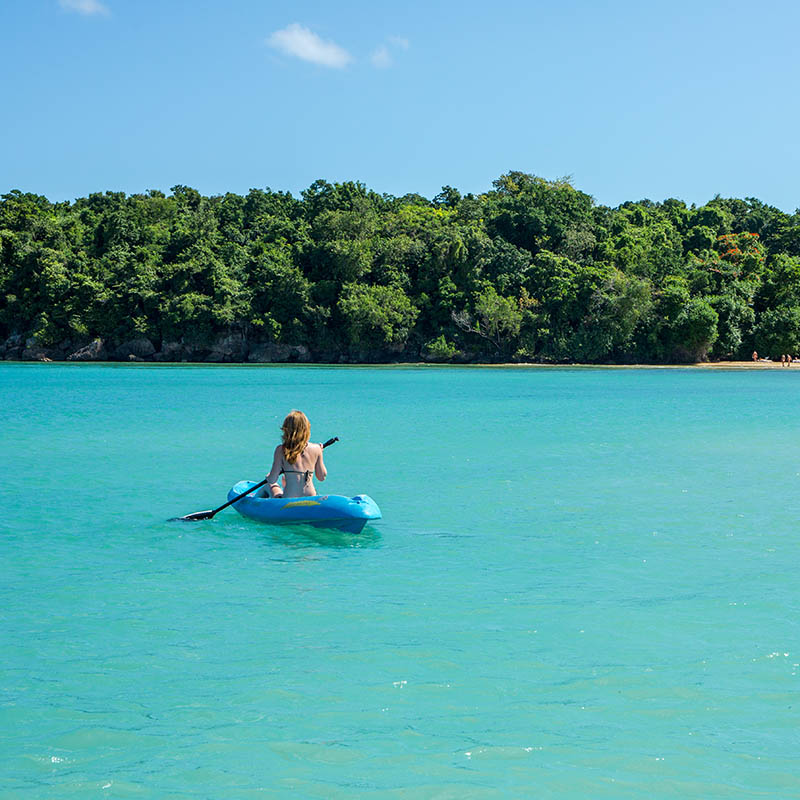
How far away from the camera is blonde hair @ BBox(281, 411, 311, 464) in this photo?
1095 centimetres

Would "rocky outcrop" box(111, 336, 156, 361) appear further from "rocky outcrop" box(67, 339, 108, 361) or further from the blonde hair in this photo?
the blonde hair

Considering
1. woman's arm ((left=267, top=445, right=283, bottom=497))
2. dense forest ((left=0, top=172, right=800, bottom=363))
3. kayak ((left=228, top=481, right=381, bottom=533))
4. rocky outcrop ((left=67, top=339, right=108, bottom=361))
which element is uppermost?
dense forest ((left=0, top=172, right=800, bottom=363))

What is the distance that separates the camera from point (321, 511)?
36.8ft

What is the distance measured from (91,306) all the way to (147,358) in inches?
233

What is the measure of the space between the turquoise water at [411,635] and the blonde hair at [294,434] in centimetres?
104

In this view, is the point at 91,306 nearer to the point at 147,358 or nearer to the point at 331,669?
the point at 147,358

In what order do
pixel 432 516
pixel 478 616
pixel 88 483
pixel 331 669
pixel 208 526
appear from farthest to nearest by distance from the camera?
1. pixel 88 483
2. pixel 432 516
3. pixel 208 526
4. pixel 478 616
5. pixel 331 669

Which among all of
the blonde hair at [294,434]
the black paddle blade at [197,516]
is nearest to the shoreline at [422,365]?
the black paddle blade at [197,516]

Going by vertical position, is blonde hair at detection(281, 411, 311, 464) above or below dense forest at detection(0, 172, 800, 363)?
below

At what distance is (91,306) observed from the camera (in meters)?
76.2

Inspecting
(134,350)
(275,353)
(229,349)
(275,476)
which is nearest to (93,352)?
(134,350)

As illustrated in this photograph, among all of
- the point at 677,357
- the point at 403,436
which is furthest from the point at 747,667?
the point at 677,357

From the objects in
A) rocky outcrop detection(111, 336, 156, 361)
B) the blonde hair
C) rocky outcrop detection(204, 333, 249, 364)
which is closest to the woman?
the blonde hair

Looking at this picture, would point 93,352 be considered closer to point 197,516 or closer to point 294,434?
point 197,516
